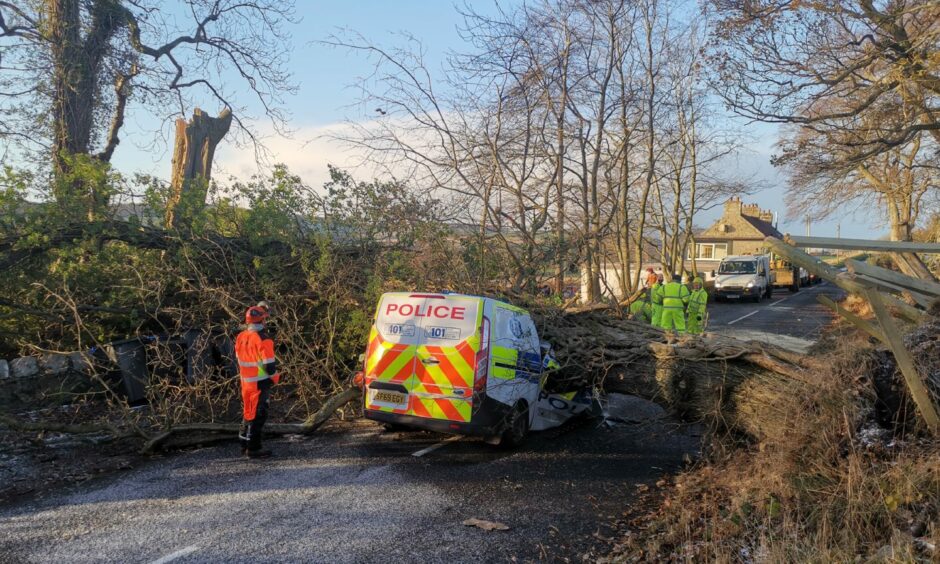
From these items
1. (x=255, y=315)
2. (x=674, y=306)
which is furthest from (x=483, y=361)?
(x=674, y=306)

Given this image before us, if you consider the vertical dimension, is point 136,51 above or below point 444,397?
above

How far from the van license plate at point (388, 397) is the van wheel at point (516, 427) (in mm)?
1170

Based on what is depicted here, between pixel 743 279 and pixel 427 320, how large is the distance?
87.1 ft

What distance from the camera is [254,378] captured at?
6.84 meters

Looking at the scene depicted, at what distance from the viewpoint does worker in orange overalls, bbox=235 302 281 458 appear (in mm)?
6777

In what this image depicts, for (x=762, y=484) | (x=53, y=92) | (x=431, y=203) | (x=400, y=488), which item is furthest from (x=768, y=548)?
(x=53, y=92)

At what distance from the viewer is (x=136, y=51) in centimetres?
1600

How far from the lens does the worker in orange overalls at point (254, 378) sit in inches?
267

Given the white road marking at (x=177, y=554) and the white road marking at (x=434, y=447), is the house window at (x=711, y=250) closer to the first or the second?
the white road marking at (x=434, y=447)

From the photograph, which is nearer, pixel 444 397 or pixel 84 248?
pixel 444 397

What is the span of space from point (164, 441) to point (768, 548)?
5.88 meters

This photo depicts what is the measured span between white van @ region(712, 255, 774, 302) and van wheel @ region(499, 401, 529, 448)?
25.4m

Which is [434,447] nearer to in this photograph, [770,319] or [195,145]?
[195,145]

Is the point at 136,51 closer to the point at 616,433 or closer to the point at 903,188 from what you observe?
the point at 616,433
